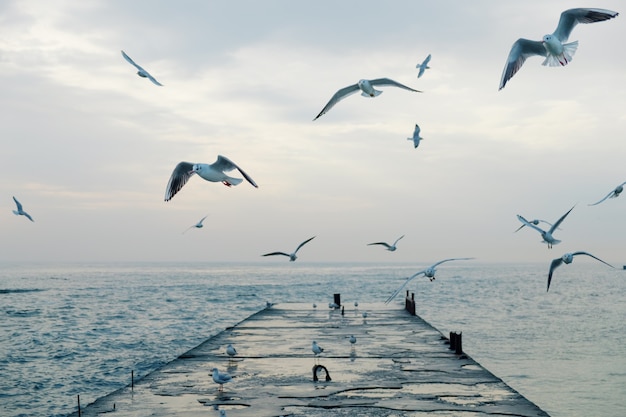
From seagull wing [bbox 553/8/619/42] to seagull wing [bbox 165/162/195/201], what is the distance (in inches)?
264

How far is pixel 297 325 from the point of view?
30.5 m

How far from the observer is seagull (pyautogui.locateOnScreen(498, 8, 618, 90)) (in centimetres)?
1099

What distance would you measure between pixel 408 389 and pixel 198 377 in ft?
17.2

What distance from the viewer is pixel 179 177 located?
12383mm

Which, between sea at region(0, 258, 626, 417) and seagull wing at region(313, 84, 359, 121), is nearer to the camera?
seagull wing at region(313, 84, 359, 121)

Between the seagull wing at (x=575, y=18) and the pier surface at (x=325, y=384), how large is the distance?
6974 millimetres

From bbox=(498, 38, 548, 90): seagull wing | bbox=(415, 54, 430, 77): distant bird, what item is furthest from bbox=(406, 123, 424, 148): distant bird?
bbox=(498, 38, 548, 90): seagull wing

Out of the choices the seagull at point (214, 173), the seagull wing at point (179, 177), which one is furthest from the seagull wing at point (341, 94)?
the seagull wing at point (179, 177)

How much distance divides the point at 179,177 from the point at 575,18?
283 inches

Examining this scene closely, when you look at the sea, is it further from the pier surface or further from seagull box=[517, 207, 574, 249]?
seagull box=[517, 207, 574, 249]

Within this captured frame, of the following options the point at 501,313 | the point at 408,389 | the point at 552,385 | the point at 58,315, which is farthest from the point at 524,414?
the point at 58,315

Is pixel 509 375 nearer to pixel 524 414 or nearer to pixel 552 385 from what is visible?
pixel 552 385

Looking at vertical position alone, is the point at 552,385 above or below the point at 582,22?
below

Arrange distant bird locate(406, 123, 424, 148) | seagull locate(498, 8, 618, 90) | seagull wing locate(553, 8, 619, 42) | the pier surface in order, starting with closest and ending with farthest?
1. seagull wing locate(553, 8, 619, 42)
2. seagull locate(498, 8, 618, 90)
3. the pier surface
4. distant bird locate(406, 123, 424, 148)
